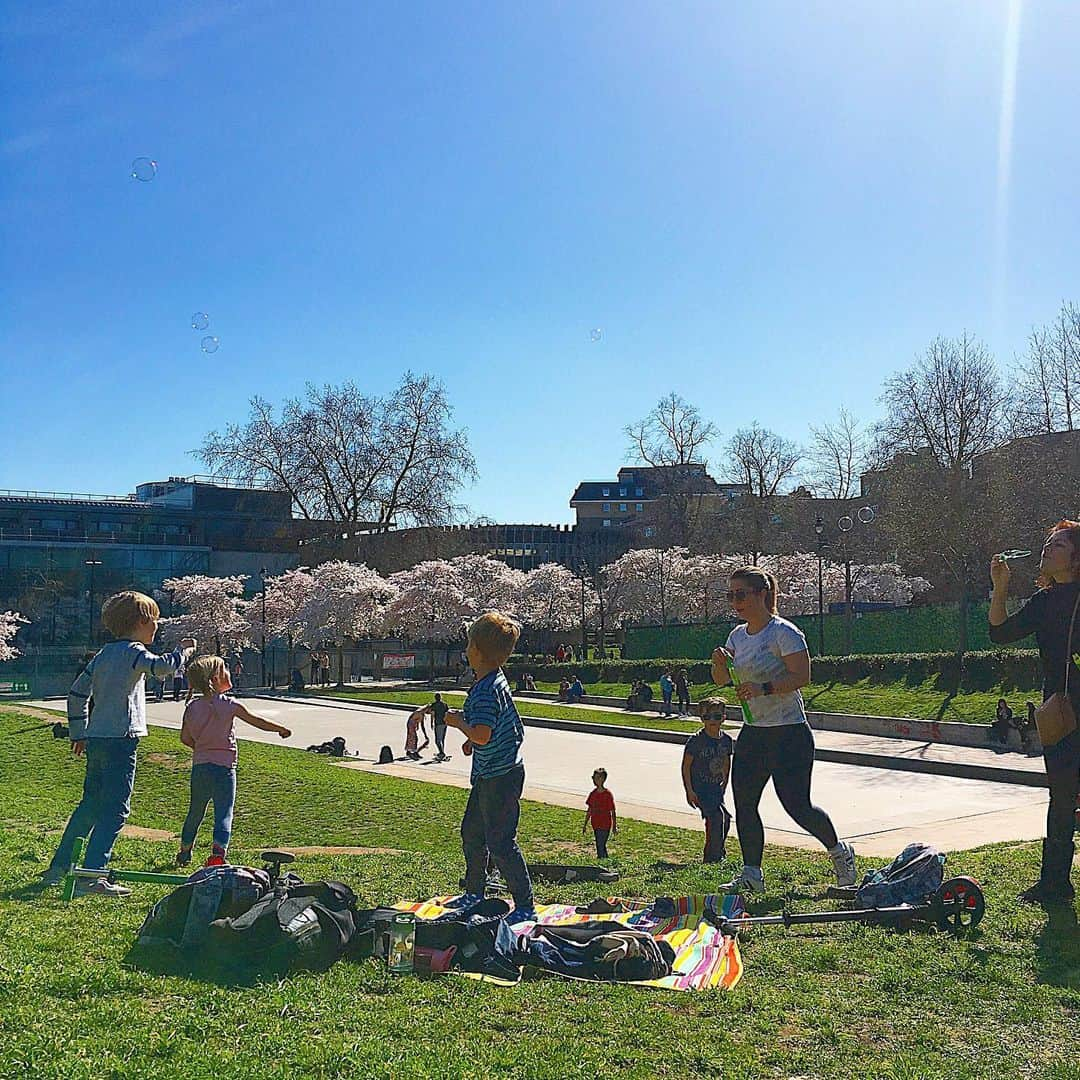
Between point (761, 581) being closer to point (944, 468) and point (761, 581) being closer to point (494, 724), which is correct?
point (494, 724)

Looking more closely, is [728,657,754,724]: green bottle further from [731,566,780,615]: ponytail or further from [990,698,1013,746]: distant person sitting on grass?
[990,698,1013,746]: distant person sitting on grass

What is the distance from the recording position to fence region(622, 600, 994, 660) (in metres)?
35.5

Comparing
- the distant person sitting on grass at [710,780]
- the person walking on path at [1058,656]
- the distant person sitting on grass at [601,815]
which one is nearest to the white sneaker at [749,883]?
the person walking on path at [1058,656]

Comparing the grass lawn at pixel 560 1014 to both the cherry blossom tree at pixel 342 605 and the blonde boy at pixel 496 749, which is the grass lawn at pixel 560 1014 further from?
the cherry blossom tree at pixel 342 605

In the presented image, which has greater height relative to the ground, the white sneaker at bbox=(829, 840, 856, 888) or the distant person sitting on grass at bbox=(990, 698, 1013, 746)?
the white sneaker at bbox=(829, 840, 856, 888)

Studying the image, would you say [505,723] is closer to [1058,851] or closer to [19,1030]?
[19,1030]

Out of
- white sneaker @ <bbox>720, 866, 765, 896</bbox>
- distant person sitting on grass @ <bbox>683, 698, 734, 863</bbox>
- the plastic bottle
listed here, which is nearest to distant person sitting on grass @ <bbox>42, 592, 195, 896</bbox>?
the plastic bottle

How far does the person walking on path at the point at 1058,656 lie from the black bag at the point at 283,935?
11.6 ft

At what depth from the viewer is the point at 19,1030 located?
359 centimetres

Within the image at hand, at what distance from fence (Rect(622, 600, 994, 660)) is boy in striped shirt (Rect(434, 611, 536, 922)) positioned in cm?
3142

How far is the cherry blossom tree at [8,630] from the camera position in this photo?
52.6 meters

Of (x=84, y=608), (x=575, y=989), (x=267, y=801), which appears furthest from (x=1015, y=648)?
(x=84, y=608)

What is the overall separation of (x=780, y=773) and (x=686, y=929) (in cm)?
122

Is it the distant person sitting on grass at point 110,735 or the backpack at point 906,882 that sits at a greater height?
the distant person sitting on grass at point 110,735
